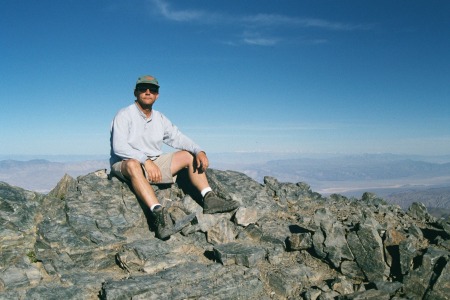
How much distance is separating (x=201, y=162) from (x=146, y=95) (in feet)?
9.77

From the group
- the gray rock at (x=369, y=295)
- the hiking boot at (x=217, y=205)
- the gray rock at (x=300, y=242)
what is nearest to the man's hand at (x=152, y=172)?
the hiking boot at (x=217, y=205)

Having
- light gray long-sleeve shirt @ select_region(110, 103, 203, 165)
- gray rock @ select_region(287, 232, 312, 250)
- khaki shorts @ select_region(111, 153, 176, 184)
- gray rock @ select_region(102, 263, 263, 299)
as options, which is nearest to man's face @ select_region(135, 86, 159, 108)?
light gray long-sleeve shirt @ select_region(110, 103, 203, 165)

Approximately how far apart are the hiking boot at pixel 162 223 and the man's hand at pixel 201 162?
89.4 inches

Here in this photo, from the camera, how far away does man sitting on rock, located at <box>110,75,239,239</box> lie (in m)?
9.65

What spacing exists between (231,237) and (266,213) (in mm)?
2539

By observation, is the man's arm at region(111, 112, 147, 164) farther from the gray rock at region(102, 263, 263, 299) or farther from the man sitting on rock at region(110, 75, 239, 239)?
the gray rock at region(102, 263, 263, 299)

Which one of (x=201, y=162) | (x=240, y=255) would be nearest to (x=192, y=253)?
(x=240, y=255)

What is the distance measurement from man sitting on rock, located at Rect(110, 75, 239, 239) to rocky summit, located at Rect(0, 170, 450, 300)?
A: 2.22 feet

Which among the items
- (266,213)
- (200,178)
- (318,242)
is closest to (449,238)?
(318,242)

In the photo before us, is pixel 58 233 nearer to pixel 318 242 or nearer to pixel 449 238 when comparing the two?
pixel 318 242

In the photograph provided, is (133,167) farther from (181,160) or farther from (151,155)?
(181,160)

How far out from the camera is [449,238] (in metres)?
9.88

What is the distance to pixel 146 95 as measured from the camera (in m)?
10.7

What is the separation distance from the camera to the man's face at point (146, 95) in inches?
418
